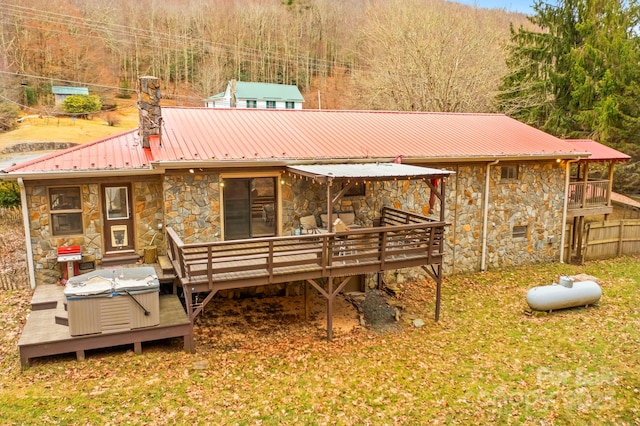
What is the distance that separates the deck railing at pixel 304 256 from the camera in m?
8.97

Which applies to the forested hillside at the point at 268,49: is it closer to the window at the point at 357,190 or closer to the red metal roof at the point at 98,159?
the window at the point at 357,190

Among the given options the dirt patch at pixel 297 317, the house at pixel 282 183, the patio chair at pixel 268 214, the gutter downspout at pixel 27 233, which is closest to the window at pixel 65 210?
the house at pixel 282 183

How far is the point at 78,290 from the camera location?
7879mm

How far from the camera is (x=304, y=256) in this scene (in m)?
10.6

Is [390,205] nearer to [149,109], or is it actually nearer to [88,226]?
[149,109]

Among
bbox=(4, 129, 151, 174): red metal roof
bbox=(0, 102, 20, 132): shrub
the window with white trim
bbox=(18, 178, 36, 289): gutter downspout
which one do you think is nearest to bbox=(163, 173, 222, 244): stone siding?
bbox=(4, 129, 151, 174): red metal roof

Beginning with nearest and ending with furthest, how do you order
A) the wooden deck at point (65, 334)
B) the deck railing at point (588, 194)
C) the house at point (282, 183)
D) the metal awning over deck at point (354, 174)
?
the wooden deck at point (65, 334), the metal awning over deck at point (354, 174), the house at point (282, 183), the deck railing at point (588, 194)

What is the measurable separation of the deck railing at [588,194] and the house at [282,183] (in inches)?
8.1

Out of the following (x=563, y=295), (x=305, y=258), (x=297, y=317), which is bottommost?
(x=297, y=317)

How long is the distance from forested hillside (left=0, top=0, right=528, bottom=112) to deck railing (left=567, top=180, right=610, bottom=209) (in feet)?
36.6

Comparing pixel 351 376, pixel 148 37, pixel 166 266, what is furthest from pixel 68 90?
pixel 351 376

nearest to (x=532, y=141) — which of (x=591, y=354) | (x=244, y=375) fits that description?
(x=591, y=354)

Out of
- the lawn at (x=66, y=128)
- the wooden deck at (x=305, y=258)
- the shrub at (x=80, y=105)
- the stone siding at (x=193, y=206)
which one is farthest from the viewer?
the shrub at (x=80, y=105)

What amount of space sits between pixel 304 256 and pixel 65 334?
5.05 meters
